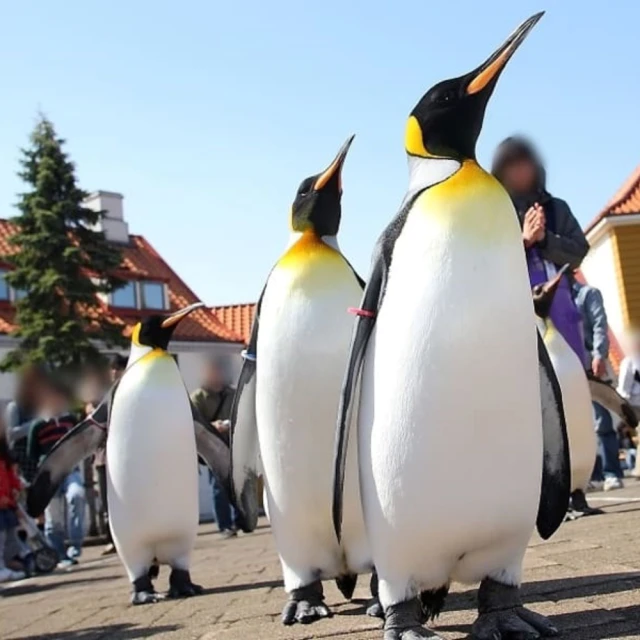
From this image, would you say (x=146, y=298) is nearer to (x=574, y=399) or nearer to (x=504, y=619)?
(x=574, y=399)

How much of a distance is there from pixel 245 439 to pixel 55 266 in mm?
19173

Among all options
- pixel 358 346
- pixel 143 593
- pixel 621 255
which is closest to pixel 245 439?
pixel 358 346

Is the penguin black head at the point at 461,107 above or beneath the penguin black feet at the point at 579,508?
above

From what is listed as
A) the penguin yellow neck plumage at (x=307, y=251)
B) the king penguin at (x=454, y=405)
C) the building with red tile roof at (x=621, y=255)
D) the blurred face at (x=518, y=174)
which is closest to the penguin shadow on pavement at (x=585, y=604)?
the king penguin at (x=454, y=405)

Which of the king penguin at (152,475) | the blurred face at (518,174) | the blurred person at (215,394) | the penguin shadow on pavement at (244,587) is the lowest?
the penguin shadow on pavement at (244,587)

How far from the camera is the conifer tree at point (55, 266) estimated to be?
2153 cm

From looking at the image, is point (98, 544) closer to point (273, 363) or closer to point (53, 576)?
point (53, 576)

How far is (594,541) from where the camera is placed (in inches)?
168

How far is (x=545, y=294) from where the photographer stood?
5.27 m

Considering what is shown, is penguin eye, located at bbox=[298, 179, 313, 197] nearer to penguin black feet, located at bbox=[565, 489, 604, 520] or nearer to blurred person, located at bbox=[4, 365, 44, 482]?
penguin black feet, located at bbox=[565, 489, 604, 520]

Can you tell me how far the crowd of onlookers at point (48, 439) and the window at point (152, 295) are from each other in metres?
19.5

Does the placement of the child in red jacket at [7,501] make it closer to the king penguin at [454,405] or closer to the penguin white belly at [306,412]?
the penguin white belly at [306,412]

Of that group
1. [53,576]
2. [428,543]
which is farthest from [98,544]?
[428,543]

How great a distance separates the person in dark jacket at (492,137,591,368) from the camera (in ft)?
14.6
